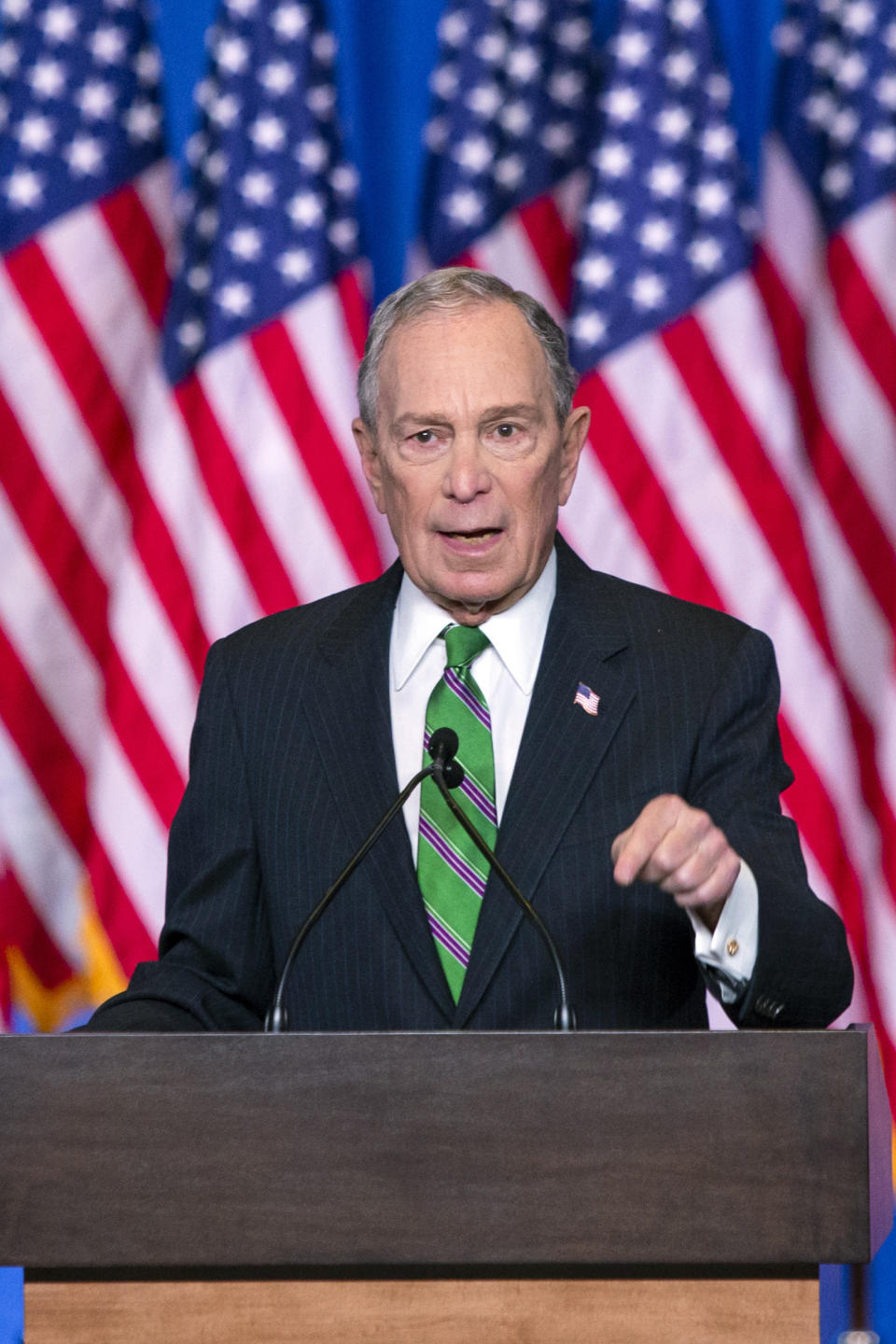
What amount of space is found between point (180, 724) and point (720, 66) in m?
1.78

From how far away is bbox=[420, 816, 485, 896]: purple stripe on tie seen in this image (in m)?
1.87

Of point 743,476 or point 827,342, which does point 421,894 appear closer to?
point 743,476

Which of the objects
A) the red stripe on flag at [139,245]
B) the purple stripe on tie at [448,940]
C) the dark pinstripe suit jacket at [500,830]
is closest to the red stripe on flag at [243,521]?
the red stripe on flag at [139,245]

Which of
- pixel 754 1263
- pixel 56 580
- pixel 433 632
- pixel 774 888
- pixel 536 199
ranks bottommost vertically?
pixel 754 1263

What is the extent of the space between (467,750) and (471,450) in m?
0.37

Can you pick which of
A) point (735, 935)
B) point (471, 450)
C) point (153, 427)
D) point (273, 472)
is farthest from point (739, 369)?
point (735, 935)

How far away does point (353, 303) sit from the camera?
3.56m

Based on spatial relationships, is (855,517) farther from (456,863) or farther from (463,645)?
(456,863)

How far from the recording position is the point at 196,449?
3.59 meters

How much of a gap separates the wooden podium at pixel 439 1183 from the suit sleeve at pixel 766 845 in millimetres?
349

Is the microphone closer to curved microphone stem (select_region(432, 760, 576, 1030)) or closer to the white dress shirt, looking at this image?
curved microphone stem (select_region(432, 760, 576, 1030))

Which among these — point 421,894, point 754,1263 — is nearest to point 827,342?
point 421,894

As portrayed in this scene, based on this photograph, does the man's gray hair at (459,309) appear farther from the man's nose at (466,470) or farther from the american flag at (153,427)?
the american flag at (153,427)

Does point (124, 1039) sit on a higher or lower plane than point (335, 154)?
lower
